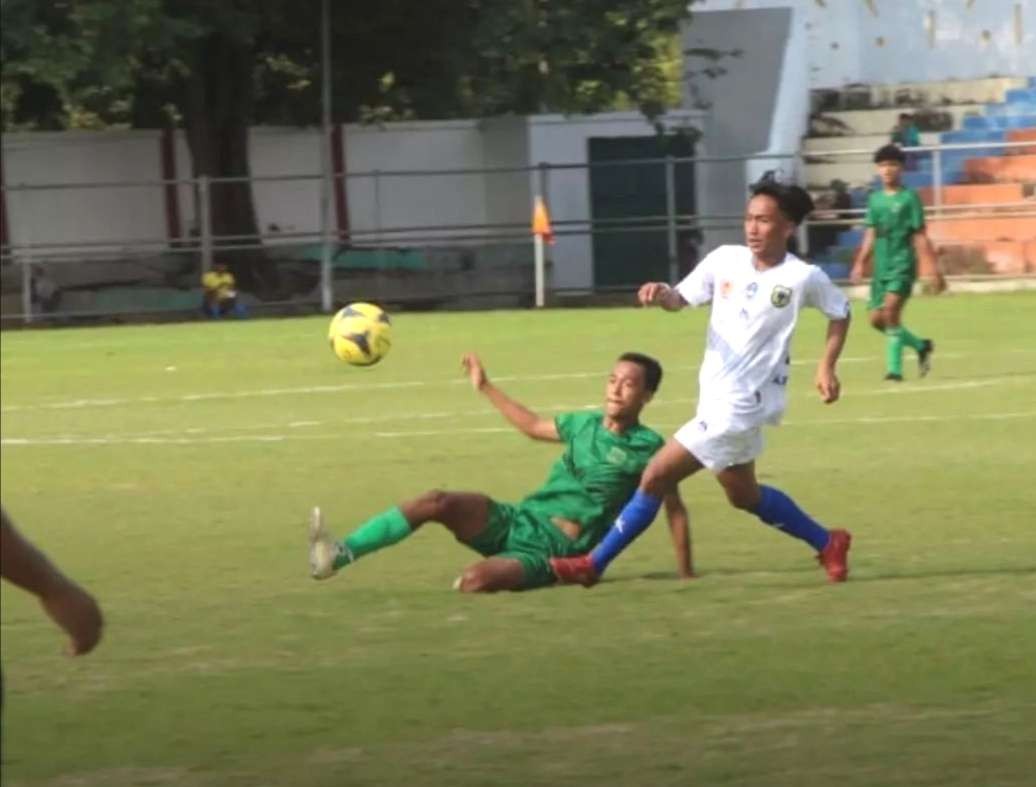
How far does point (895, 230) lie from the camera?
19.7 m

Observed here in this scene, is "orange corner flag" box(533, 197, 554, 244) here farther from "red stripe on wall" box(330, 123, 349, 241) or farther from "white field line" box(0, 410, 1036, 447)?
"white field line" box(0, 410, 1036, 447)

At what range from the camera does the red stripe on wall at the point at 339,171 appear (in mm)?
34688

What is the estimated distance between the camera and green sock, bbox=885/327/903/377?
19.3 m

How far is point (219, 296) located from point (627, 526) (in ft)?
71.4

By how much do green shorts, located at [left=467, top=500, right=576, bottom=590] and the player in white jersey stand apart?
0.28 ft

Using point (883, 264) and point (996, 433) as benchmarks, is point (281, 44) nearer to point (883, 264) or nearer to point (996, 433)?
point (883, 264)


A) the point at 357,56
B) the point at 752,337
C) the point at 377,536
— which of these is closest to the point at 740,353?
the point at 752,337

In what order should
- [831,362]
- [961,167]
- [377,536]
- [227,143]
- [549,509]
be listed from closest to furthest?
[377,536], [831,362], [549,509], [961,167], [227,143]

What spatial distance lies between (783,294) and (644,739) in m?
3.03

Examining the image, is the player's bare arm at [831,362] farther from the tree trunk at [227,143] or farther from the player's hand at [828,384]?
the tree trunk at [227,143]

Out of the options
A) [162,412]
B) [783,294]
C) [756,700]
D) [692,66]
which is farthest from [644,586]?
[692,66]

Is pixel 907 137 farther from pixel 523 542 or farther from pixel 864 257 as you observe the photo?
pixel 523 542

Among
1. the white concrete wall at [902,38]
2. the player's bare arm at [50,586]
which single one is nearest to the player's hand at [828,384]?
the player's bare arm at [50,586]

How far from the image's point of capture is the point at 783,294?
10125mm
